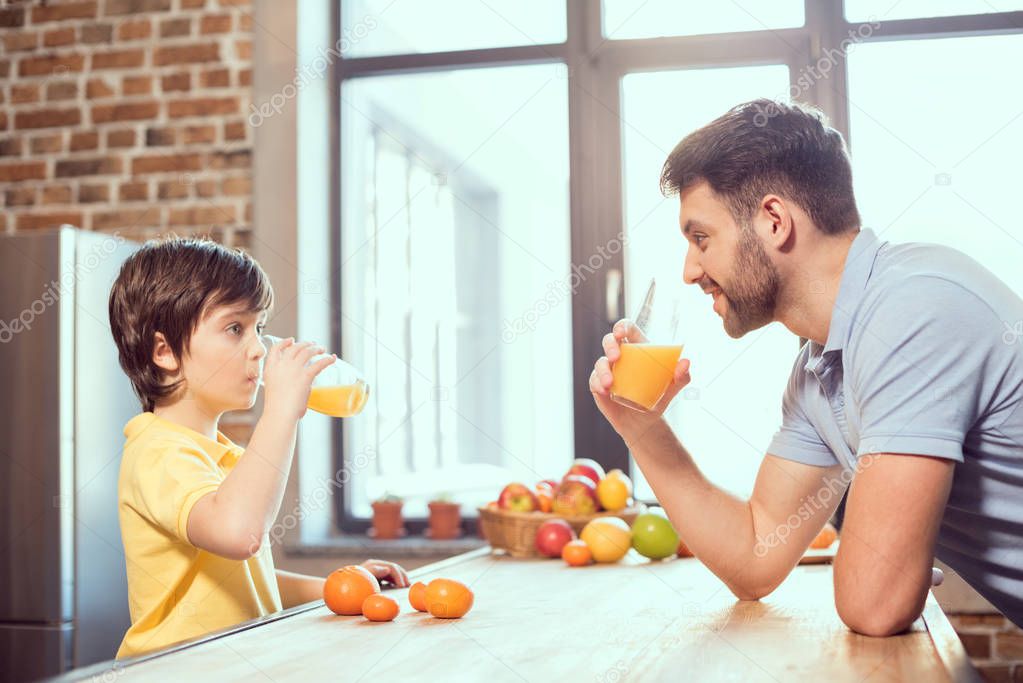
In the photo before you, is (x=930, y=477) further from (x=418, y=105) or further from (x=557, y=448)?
(x=557, y=448)

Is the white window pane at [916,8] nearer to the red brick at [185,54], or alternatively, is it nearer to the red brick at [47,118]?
the red brick at [185,54]

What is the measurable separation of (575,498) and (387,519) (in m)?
1.21

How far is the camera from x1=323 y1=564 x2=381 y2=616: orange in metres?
1.29

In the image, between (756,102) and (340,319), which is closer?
(756,102)

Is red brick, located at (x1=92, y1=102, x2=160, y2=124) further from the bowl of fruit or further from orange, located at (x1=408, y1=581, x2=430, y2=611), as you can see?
orange, located at (x1=408, y1=581, x2=430, y2=611)

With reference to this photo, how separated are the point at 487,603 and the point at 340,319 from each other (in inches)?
80.2

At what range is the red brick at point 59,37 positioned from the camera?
10.9 feet

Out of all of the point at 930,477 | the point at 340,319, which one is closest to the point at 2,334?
the point at 340,319

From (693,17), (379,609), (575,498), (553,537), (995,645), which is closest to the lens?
(379,609)

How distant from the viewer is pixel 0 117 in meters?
3.37

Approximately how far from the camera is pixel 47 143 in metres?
3.32

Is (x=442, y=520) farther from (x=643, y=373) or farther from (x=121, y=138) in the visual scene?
(x=643, y=373)

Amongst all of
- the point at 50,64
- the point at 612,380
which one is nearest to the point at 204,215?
the point at 50,64

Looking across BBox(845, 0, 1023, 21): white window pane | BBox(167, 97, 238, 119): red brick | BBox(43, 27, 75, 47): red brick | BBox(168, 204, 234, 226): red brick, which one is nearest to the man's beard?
BBox(845, 0, 1023, 21): white window pane
